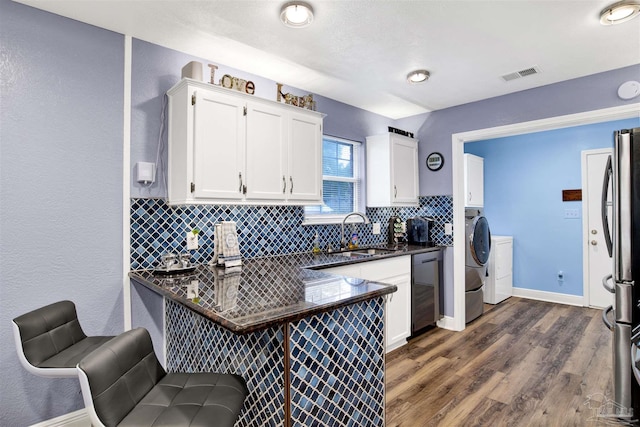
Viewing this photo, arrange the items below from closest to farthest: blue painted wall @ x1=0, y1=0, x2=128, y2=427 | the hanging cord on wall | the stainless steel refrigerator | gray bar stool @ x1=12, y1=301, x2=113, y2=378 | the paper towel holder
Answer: gray bar stool @ x1=12, y1=301, x2=113, y2=378 < blue painted wall @ x1=0, y1=0, x2=128, y2=427 < the stainless steel refrigerator < the paper towel holder < the hanging cord on wall

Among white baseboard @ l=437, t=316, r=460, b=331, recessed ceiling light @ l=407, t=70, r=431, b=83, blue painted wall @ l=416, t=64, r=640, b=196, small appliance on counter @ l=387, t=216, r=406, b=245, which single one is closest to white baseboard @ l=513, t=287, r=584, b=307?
white baseboard @ l=437, t=316, r=460, b=331

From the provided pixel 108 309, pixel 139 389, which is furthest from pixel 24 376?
pixel 139 389

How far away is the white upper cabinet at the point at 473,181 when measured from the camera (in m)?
4.69

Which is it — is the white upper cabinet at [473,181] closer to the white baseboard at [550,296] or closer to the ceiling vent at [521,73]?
the white baseboard at [550,296]

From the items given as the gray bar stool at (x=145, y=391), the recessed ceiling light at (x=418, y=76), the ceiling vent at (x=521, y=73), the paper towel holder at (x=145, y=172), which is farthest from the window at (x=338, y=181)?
the gray bar stool at (x=145, y=391)

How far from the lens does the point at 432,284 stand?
3.62 meters

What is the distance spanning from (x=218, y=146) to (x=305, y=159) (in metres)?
0.80

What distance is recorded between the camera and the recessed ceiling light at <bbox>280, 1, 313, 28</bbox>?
190 centimetres

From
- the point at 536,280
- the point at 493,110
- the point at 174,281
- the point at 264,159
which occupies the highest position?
the point at 493,110

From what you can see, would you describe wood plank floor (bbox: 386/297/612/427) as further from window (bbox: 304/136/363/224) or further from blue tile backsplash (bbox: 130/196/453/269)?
window (bbox: 304/136/363/224)

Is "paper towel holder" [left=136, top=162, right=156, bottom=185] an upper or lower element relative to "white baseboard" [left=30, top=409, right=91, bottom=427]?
upper

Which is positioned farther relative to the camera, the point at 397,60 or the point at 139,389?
the point at 397,60

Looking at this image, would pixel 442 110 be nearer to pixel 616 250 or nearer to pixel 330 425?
pixel 616 250

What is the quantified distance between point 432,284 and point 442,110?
6.61 ft
